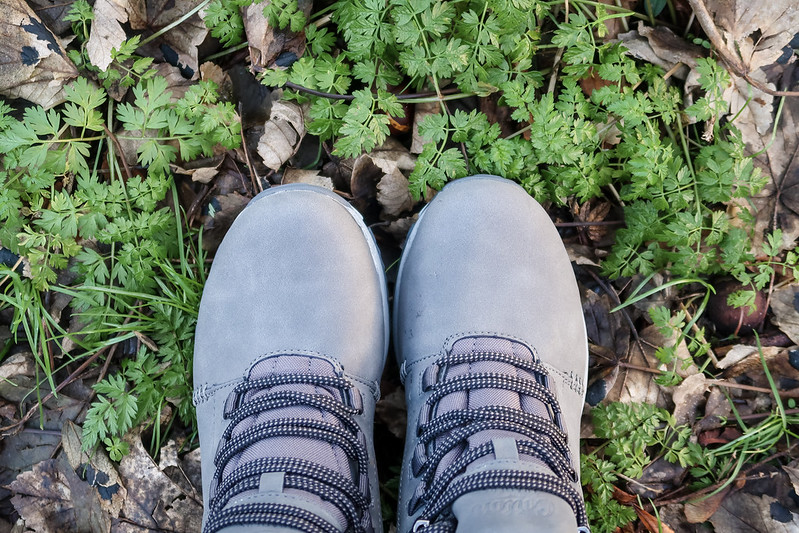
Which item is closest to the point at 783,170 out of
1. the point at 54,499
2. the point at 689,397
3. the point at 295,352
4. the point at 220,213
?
the point at 689,397

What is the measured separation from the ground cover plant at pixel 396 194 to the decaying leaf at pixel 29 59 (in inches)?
0.4

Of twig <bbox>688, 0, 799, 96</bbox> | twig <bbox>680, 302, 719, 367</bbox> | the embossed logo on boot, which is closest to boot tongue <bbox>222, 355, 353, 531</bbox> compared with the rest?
the embossed logo on boot

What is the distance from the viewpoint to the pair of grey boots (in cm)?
203

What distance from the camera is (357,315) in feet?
7.82

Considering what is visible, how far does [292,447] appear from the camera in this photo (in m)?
2.07

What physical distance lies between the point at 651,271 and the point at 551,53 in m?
1.08

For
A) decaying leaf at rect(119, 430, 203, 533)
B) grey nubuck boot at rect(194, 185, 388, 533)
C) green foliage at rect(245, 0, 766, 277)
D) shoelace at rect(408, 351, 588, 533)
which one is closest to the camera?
shoelace at rect(408, 351, 588, 533)

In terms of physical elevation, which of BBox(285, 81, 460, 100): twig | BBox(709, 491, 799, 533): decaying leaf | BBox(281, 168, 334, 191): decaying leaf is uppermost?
BBox(285, 81, 460, 100): twig

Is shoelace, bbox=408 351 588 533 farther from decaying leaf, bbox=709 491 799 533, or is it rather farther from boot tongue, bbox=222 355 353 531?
decaying leaf, bbox=709 491 799 533

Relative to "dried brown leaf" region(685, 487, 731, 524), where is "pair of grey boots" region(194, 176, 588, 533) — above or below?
above

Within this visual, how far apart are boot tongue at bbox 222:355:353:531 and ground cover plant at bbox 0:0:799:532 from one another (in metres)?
0.52

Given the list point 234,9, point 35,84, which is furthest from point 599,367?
point 35,84

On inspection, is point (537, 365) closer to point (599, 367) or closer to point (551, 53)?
point (599, 367)

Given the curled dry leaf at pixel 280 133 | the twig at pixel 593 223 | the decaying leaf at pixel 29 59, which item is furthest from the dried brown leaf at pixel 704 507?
the decaying leaf at pixel 29 59
